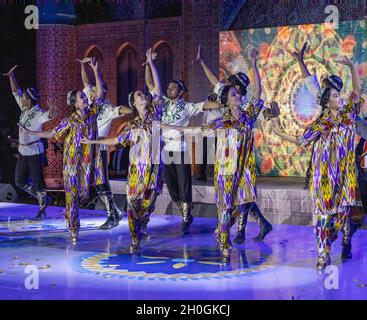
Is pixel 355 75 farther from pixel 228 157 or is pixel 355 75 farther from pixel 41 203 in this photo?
pixel 41 203

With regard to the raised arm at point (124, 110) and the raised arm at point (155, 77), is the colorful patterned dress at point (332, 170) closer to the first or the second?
the raised arm at point (155, 77)

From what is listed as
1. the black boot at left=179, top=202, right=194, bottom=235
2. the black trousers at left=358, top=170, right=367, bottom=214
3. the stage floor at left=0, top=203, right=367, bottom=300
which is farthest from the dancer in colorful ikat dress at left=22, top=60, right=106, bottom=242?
the black trousers at left=358, top=170, right=367, bottom=214

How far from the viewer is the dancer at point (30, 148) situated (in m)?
7.97

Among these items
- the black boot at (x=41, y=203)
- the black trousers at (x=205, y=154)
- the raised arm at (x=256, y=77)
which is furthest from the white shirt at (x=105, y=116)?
Answer: the black trousers at (x=205, y=154)

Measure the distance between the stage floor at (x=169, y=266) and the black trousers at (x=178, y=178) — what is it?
1.20 ft

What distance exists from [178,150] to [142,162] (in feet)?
3.90

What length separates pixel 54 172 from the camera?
1204 centimetres

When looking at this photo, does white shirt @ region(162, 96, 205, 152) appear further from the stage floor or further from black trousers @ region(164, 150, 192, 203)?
the stage floor

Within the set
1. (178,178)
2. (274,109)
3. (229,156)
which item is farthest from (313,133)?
A: (178,178)

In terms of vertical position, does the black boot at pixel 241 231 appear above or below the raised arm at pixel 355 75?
below

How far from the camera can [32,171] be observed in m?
8.19

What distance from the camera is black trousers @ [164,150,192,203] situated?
707cm
